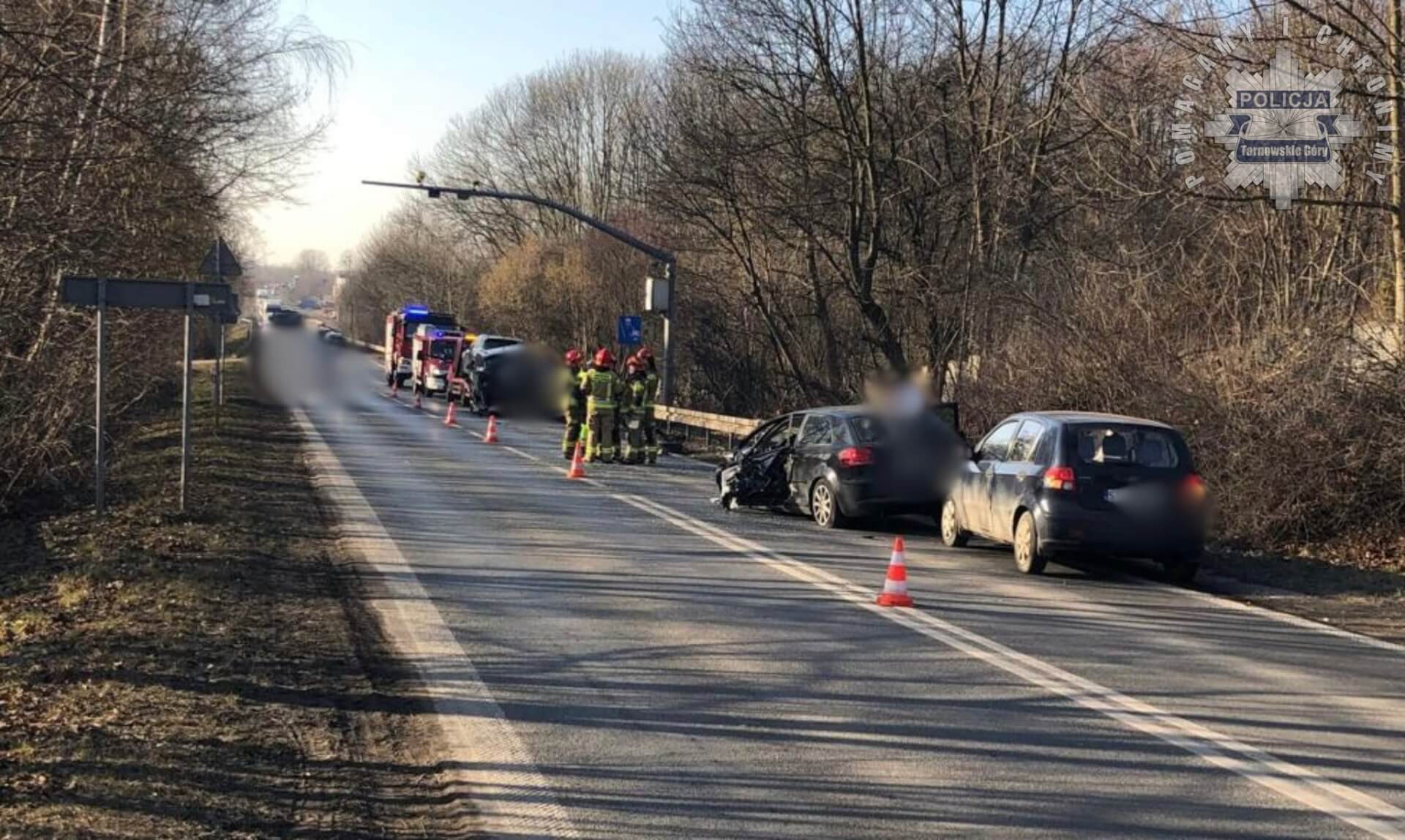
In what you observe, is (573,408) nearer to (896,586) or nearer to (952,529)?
(952,529)

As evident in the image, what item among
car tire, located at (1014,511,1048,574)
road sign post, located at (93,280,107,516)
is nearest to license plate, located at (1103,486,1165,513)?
car tire, located at (1014,511,1048,574)

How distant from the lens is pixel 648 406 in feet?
81.3

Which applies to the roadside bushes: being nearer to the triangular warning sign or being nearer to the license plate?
the triangular warning sign

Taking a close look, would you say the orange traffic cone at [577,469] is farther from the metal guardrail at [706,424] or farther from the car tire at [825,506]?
the car tire at [825,506]

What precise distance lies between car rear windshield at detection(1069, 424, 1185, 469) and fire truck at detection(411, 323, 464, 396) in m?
34.2

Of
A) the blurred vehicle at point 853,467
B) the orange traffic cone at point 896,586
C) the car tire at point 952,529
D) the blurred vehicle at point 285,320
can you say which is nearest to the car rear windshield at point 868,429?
the blurred vehicle at point 853,467

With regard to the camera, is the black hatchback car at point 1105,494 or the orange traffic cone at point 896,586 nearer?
the orange traffic cone at point 896,586

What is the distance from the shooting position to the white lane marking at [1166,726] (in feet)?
19.3

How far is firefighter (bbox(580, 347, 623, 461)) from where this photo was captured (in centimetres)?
2378

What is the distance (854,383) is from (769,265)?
11.1 feet

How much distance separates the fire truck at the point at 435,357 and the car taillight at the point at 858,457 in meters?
30.4

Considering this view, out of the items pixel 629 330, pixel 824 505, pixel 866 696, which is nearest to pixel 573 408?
pixel 824 505

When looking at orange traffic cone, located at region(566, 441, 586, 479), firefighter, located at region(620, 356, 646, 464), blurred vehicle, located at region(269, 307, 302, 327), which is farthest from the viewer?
blurred vehicle, located at region(269, 307, 302, 327)

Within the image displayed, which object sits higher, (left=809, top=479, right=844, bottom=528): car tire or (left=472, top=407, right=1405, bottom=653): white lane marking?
(left=809, top=479, right=844, bottom=528): car tire
